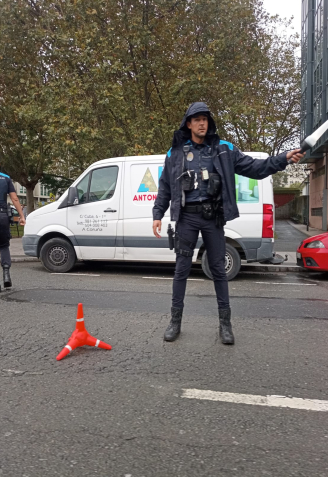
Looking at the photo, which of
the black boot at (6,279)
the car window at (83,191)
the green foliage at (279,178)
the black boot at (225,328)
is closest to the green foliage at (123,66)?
the car window at (83,191)

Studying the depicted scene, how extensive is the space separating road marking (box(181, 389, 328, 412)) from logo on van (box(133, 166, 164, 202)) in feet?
18.5

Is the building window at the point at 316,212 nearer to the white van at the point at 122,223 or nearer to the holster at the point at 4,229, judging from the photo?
the white van at the point at 122,223

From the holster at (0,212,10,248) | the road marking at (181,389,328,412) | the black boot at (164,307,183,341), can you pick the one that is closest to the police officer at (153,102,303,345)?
the black boot at (164,307,183,341)

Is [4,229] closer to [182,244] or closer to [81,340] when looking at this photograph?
[81,340]

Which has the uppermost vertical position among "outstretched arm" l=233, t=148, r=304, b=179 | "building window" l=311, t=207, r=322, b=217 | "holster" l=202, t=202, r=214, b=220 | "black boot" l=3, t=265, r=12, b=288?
"building window" l=311, t=207, r=322, b=217

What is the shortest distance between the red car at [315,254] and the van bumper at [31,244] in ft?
17.5

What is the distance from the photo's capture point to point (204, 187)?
3.99 metres

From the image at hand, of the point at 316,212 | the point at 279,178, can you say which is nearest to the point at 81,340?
the point at 316,212

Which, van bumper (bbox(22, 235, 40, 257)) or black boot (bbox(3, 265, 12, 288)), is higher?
van bumper (bbox(22, 235, 40, 257))

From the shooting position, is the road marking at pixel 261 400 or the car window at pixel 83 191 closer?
the road marking at pixel 261 400

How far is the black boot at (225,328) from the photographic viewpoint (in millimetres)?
4043

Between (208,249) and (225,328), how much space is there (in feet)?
2.45

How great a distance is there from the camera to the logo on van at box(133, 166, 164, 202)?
8336 mm

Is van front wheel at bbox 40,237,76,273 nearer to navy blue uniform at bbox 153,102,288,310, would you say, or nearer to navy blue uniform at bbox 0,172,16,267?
navy blue uniform at bbox 0,172,16,267
